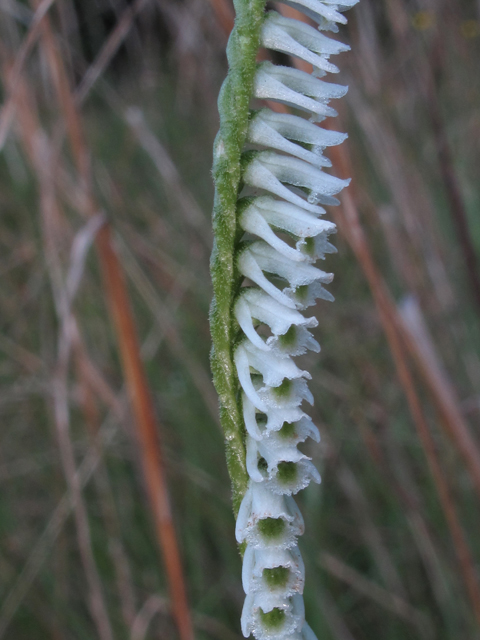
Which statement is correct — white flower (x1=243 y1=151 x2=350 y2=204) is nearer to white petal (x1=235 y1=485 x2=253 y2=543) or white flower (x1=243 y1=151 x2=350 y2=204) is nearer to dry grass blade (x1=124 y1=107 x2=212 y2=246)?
white petal (x1=235 y1=485 x2=253 y2=543)

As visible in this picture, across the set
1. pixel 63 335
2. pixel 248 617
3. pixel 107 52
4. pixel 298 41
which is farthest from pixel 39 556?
pixel 298 41

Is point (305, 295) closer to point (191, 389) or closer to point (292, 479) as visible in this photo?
point (292, 479)

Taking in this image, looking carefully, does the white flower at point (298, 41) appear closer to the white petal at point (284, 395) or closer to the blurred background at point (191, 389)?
the white petal at point (284, 395)

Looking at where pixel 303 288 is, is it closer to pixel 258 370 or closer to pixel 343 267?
pixel 258 370

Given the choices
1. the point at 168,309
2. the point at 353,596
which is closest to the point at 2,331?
the point at 168,309

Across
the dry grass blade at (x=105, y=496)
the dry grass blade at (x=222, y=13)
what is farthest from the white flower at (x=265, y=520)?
the dry grass blade at (x=105, y=496)

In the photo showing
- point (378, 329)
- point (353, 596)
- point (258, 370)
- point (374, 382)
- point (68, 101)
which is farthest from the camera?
point (378, 329)
